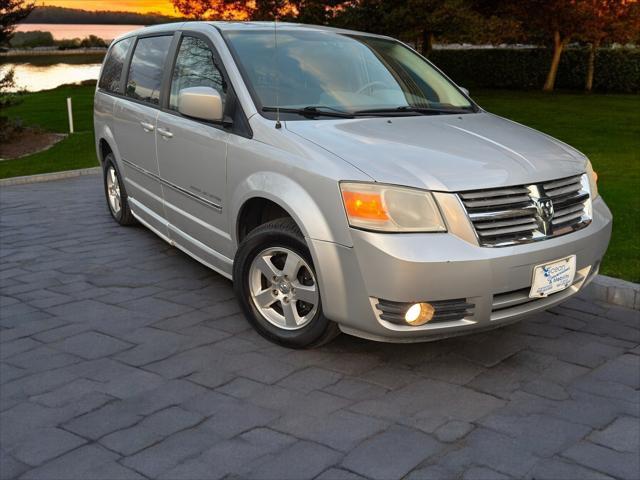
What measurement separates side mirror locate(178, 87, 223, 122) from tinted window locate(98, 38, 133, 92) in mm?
2428

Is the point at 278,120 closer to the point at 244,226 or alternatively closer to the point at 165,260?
the point at 244,226

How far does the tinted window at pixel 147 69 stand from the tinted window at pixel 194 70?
0.95ft

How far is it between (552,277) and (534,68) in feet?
110

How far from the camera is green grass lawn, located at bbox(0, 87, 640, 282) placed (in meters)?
6.80

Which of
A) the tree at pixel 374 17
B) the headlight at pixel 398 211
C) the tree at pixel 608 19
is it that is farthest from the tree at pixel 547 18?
the headlight at pixel 398 211

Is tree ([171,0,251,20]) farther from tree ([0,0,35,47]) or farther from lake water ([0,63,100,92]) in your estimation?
tree ([0,0,35,47])

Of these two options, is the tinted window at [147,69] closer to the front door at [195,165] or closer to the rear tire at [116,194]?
the front door at [195,165]

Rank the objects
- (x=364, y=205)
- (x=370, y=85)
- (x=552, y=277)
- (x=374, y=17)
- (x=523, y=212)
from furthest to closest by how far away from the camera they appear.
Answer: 1. (x=374, y=17)
2. (x=370, y=85)
3. (x=552, y=277)
4. (x=523, y=212)
5. (x=364, y=205)

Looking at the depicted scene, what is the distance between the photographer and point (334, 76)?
4.88m

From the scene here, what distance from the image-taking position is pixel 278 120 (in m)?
4.30

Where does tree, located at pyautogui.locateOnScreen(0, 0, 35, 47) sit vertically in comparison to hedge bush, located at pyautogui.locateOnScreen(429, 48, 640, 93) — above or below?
above

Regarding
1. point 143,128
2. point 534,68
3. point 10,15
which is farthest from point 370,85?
point 534,68

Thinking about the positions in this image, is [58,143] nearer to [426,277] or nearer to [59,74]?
[426,277]

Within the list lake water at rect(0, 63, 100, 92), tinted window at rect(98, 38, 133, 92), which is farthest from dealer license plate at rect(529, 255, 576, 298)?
lake water at rect(0, 63, 100, 92)
